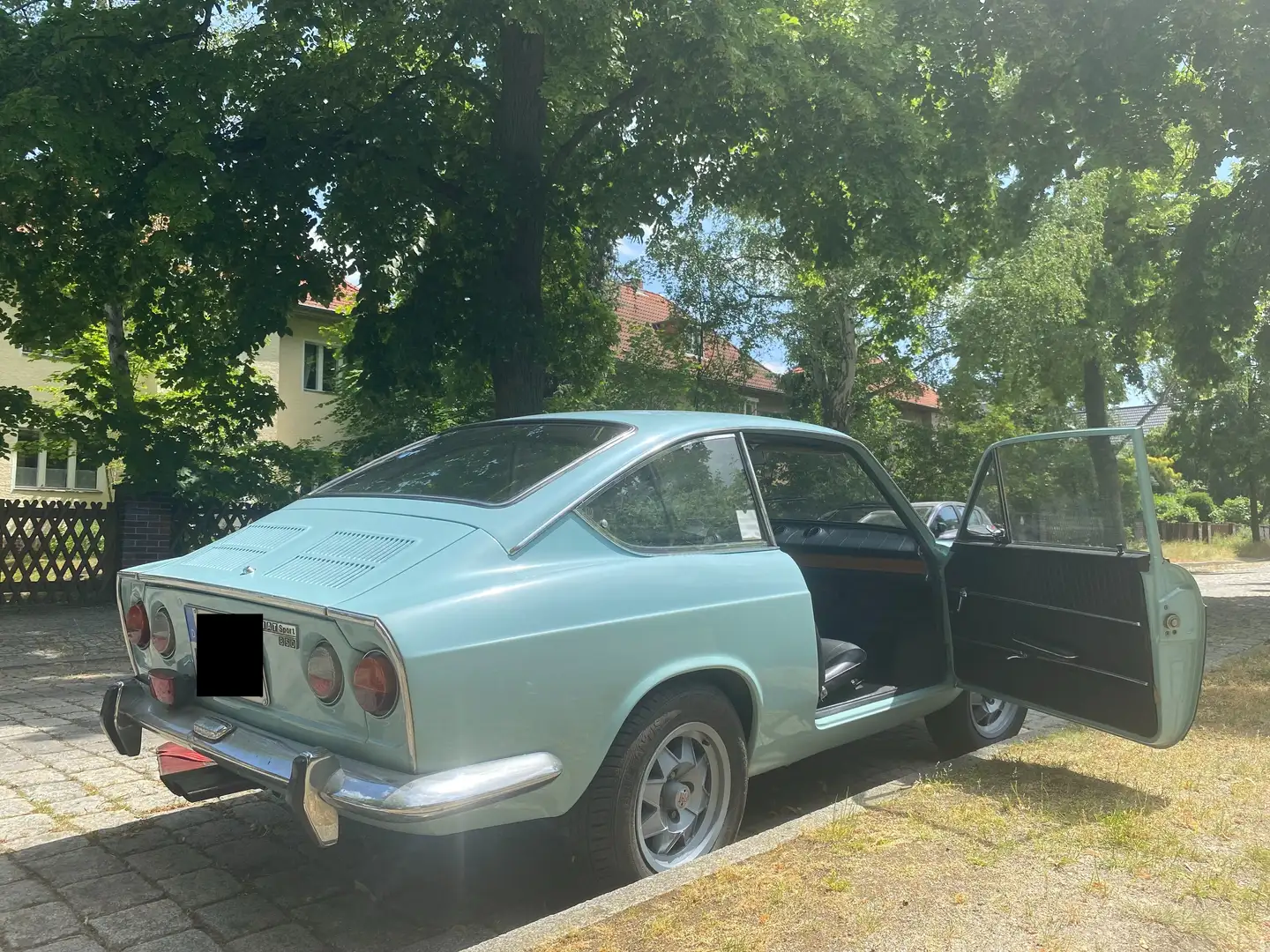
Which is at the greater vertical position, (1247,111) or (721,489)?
(1247,111)

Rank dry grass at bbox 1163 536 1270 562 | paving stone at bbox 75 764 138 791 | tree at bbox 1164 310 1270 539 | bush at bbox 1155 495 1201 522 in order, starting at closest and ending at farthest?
paving stone at bbox 75 764 138 791 → dry grass at bbox 1163 536 1270 562 → tree at bbox 1164 310 1270 539 → bush at bbox 1155 495 1201 522

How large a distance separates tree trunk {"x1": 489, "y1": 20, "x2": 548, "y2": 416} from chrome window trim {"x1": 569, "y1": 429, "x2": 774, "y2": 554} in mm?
7376

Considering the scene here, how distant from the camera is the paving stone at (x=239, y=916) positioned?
3330 millimetres

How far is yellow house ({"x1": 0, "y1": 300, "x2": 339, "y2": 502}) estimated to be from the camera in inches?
883

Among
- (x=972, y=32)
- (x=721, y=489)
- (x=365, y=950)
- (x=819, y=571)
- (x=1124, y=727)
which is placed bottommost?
(x=365, y=950)

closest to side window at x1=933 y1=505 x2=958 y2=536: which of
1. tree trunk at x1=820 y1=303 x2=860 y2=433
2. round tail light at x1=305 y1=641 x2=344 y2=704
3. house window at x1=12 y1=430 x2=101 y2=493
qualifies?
round tail light at x1=305 y1=641 x2=344 y2=704

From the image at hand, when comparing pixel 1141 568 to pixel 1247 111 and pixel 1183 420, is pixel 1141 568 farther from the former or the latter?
pixel 1183 420

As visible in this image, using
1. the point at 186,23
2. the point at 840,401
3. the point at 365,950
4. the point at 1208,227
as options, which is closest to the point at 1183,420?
the point at 840,401

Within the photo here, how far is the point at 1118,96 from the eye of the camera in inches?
455

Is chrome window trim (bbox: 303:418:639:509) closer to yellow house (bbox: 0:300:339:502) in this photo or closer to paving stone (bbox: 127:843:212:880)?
paving stone (bbox: 127:843:212:880)

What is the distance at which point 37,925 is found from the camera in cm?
336

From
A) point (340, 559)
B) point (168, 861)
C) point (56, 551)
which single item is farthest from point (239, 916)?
point (56, 551)

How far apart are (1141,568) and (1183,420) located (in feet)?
135

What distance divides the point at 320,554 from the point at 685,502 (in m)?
1.34
